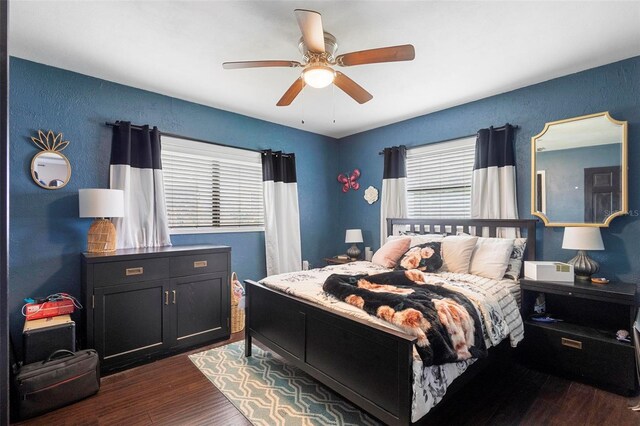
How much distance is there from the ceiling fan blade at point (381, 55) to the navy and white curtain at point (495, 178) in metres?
1.82

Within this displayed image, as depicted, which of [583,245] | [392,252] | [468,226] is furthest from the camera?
[468,226]

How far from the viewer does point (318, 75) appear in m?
2.08

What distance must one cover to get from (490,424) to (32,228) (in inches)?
146

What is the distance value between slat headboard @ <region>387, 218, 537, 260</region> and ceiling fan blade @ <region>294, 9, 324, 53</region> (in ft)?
8.16

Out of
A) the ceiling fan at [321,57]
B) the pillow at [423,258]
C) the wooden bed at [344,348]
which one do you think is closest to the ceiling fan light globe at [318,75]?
the ceiling fan at [321,57]

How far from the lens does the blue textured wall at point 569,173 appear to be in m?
2.65

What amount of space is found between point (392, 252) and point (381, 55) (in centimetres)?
204

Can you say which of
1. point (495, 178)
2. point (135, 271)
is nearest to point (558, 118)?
point (495, 178)

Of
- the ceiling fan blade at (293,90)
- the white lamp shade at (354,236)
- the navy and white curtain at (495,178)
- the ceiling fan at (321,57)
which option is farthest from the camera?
the white lamp shade at (354,236)

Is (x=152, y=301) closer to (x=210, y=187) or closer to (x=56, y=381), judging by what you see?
(x=56, y=381)

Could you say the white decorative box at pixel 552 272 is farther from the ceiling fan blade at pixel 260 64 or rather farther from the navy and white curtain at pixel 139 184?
the navy and white curtain at pixel 139 184

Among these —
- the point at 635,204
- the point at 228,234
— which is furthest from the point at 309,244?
the point at 635,204

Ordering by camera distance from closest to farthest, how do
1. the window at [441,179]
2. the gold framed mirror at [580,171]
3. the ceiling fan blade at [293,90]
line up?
the ceiling fan blade at [293,90], the gold framed mirror at [580,171], the window at [441,179]

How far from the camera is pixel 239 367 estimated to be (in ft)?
8.62
